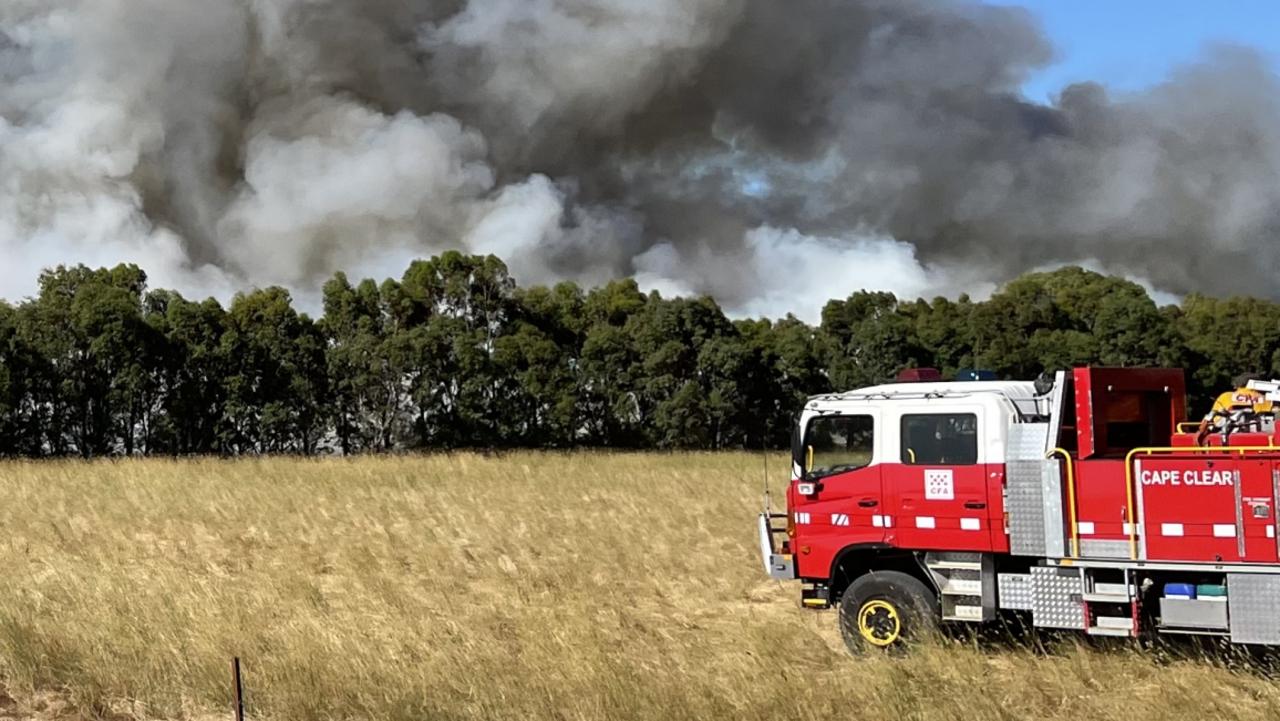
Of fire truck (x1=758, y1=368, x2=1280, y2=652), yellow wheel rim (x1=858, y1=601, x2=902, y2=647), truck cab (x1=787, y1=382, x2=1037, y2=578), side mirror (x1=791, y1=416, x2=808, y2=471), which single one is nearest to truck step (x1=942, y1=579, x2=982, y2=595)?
fire truck (x1=758, y1=368, x2=1280, y2=652)

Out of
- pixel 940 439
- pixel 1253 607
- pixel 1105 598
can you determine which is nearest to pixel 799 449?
pixel 940 439

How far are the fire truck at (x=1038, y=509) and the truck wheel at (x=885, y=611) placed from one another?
18 mm

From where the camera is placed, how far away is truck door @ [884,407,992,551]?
10070 mm

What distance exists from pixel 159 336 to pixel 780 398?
2291cm

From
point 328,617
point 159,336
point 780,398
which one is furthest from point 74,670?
point 780,398

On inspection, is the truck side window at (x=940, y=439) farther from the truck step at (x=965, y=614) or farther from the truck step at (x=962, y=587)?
the truck step at (x=965, y=614)

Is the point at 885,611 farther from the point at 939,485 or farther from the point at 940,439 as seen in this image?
the point at 940,439

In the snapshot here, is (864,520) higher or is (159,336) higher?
(159,336)

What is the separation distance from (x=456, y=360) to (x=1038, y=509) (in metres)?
31.7

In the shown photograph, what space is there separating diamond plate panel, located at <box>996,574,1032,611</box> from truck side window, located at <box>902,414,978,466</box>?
3.37ft

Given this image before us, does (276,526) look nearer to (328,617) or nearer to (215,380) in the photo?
(328,617)

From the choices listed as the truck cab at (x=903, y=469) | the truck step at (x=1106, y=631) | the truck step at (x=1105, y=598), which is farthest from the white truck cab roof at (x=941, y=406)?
the truck step at (x=1106, y=631)

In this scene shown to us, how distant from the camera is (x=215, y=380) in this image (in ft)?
125

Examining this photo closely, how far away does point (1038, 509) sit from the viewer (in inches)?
380
